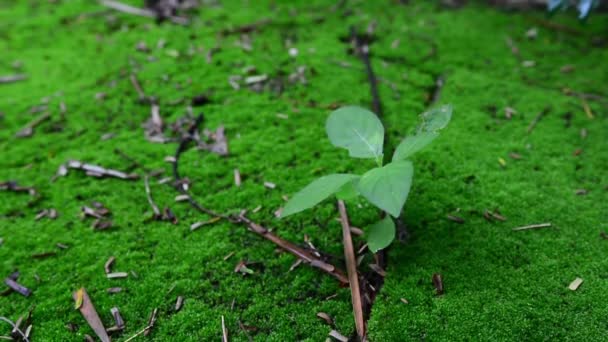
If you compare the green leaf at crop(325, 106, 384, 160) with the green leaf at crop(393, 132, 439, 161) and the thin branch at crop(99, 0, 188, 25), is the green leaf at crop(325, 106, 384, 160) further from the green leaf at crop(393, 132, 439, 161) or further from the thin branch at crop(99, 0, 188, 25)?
the thin branch at crop(99, 0, 188, 25)

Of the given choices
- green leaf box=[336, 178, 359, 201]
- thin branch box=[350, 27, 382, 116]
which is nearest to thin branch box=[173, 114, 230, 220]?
green leaf box=[336, 178, 359, 201]

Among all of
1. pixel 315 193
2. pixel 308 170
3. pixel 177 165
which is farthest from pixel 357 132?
pixel 177 165

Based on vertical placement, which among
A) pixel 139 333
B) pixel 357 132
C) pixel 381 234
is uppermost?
pixel 357 132

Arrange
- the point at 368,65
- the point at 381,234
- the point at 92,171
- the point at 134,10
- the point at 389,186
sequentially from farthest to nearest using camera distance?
the point at 134,10 → the point at 368,65 → the point at 92,171 → the point at 381,234 → the point at 389,186

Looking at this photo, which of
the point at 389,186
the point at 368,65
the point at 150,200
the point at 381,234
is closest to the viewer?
the point at 389,186

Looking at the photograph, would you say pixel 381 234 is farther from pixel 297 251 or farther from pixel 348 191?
pixel 297 251

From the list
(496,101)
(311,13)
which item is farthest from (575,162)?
(311,13)

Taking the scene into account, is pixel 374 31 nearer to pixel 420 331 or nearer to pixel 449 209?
pixel 449 209
